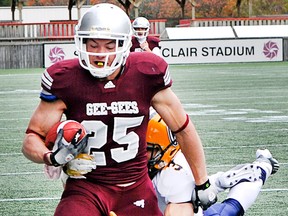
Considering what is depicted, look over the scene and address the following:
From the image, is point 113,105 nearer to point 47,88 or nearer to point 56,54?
point 47,88

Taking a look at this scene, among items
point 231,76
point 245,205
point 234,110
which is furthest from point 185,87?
point 245,205

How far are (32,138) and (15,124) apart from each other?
8.79m

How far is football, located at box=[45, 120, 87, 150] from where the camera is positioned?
4527 millimetres

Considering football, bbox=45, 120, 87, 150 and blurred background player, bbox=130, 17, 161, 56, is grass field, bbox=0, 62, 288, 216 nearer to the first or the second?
blurred background player, bbox=130, 17, 161, 56

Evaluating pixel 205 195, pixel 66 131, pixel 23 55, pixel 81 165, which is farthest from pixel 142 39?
pixel 23 55

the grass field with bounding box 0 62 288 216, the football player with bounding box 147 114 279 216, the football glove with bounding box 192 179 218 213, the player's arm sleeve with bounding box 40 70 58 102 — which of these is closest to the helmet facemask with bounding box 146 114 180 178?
the football player with bounding box 147 114 279 216

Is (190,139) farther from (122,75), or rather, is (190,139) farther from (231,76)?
(231,76)

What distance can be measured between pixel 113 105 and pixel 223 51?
25712mm

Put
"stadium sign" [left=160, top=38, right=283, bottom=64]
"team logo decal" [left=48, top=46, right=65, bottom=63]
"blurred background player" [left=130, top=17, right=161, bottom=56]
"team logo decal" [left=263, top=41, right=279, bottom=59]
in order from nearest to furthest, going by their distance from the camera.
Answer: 1. "blurred background player" [left=130, top=17, right=161, bottom=56]
2. "team logo decal" [left=48, top=46, right=65, bottom=63]
3. "stadium sign" [left=160, top=38, right=283, bottom=64]
4. "team logo decal" [left=263, top=41, right=279, bottom=59]

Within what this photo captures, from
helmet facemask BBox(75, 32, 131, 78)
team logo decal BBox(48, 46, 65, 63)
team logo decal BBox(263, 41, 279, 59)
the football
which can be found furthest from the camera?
team logo decal BBox(263, 41, 279, 59)

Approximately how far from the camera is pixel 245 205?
5.93 meters

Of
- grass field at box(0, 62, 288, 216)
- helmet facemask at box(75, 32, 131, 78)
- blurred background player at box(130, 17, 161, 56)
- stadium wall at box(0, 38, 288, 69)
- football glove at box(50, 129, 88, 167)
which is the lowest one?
stadium wall at box(0, 38, 288, 69)

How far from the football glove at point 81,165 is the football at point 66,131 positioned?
139mm

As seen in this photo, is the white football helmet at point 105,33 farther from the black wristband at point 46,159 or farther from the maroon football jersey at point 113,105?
the black wristband at point 46,159
